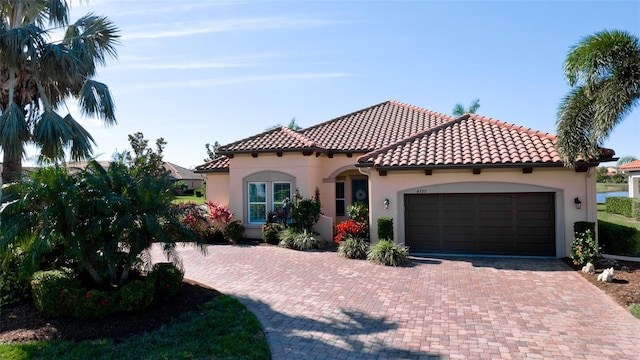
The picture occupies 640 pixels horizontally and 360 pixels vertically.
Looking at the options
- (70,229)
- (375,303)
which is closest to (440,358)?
(375,303)

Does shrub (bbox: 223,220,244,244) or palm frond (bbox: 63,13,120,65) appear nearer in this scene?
palm frond (bbox: 63,13,120,65)

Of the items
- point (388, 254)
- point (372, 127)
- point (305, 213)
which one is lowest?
point (388, 254)

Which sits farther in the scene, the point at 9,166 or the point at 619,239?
the point at 619,239

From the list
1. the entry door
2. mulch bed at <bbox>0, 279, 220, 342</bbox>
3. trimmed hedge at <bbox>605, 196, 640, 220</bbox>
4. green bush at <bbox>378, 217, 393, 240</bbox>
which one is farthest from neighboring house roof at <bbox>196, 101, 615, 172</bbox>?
trimmed hedge at <bbox>605, 196, 640, 220</bbox>

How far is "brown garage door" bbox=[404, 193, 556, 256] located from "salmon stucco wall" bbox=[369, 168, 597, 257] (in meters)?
0.26

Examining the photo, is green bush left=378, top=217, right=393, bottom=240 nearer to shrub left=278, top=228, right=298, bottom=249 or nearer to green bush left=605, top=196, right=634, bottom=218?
Result: shrub left=278, top=228, right=298, bottom=249

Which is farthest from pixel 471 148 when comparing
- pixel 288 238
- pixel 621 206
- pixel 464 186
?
pixel 621 206

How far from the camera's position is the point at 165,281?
805 cm

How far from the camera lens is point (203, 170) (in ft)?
63.5

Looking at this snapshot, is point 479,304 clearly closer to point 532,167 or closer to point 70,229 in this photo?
point 532,167

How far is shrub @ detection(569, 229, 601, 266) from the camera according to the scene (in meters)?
11.3

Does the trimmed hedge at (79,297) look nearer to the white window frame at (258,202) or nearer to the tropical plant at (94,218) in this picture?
the tropical plant at (94,218)

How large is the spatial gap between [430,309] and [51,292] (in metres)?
7.29

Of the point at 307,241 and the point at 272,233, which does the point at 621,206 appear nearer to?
the point at 307,241
